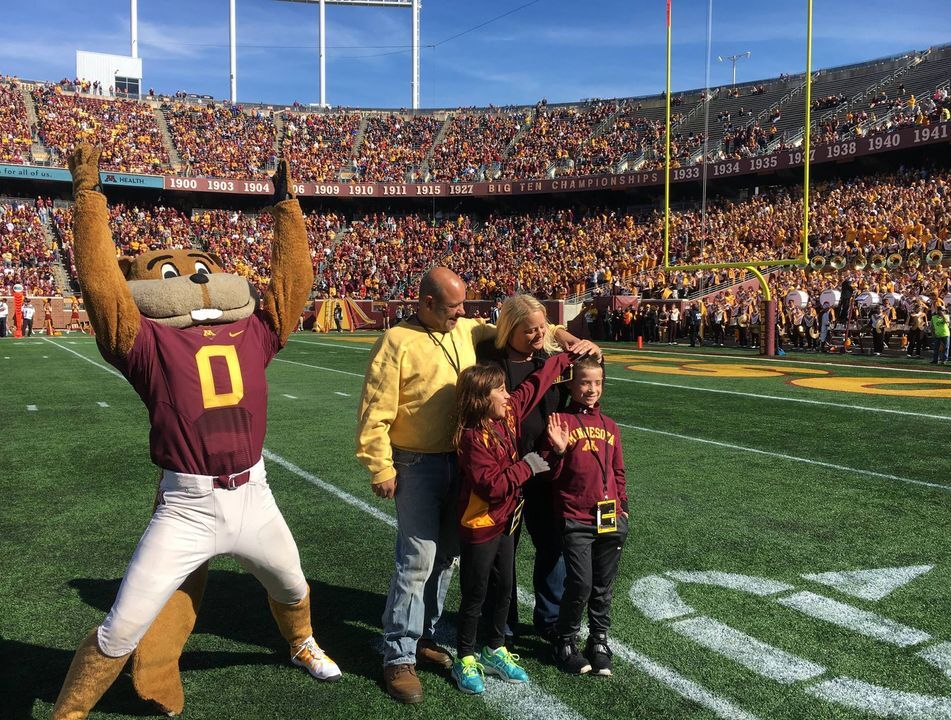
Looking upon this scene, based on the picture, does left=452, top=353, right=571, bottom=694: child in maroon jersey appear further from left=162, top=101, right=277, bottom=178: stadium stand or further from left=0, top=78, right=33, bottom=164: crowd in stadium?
left=162, top=101, right=277, bottom=178: stadium stand

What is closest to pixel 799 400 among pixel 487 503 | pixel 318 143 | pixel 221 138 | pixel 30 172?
pixel 487 503

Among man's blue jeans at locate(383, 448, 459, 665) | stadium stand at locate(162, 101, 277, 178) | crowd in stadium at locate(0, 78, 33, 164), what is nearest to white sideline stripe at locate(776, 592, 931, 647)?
man's blue jeans at locate(383, 448, 459, 665)

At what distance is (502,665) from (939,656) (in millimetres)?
1810

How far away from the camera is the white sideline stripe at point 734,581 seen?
4.00m

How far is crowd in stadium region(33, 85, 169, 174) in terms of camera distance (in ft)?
138

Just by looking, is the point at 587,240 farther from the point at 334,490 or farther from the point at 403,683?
the point at 403,683

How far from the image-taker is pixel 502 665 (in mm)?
3129

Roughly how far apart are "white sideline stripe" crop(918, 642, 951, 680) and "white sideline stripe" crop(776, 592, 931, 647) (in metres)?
0.07

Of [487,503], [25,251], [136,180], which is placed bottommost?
[487,503]

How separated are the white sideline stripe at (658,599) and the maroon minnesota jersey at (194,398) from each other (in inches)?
79.9

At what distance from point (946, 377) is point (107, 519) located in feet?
44.0

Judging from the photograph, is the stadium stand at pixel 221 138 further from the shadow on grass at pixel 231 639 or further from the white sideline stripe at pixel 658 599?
the white sideline stripe at pixel 658 599

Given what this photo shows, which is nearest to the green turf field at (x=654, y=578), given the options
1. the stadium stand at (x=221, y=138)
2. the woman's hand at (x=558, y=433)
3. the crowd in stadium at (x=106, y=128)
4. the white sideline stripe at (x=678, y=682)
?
the white sideline stripe at (x=678, y=682)

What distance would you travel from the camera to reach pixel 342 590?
13.4 ft
